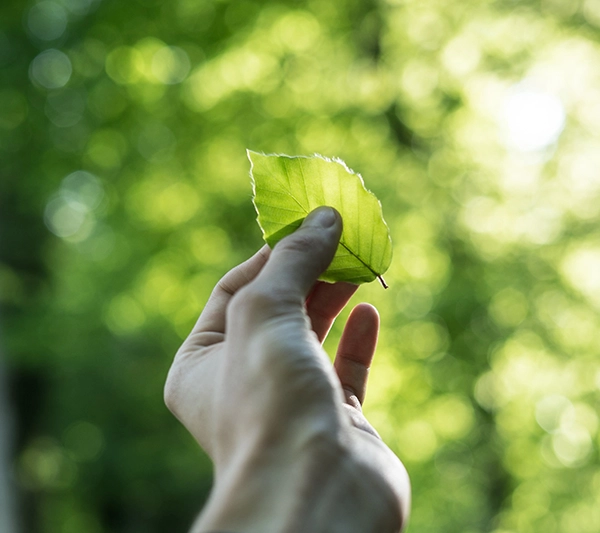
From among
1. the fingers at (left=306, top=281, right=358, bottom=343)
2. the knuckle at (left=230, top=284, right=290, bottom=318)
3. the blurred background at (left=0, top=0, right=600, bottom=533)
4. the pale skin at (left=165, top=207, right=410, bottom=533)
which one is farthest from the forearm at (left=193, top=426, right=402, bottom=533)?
the blurred background at (left=0, top=0, right=600, bottom=533)

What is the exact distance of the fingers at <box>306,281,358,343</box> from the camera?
4.79 feet

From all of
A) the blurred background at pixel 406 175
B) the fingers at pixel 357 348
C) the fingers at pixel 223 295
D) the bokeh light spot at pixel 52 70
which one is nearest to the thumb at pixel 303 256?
the fingers at pixel 223 295

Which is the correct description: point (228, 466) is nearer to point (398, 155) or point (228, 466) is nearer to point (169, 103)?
point (169, 103)

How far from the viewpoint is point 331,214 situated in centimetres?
117

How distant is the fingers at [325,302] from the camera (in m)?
1.46

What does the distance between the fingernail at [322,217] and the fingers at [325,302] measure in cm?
29

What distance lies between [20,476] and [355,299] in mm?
4730

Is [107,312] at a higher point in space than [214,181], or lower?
lower

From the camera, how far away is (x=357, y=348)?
5.02ft

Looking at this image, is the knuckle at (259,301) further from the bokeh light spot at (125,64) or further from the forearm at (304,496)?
the bokeh light spot at (125,64)

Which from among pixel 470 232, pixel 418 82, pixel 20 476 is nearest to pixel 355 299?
pixel 470 232

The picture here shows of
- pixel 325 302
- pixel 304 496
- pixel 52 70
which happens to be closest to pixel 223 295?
pixel 325 302

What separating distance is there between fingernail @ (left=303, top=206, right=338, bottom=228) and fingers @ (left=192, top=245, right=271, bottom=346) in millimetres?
229

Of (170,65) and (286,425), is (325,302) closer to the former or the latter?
(286,425)
